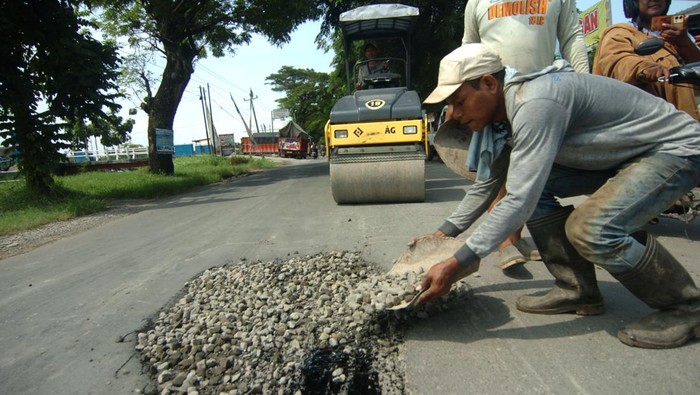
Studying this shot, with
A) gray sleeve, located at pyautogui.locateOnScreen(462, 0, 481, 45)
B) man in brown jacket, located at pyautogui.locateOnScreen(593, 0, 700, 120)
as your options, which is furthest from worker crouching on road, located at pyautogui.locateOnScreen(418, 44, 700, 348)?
man in brown jacket, located at pyautogui.locateOnScreen(593, 0, 700, 120)

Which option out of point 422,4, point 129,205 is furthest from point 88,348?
point 422,4

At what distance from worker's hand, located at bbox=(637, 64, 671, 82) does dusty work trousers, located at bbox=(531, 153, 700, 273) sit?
4.92 ft

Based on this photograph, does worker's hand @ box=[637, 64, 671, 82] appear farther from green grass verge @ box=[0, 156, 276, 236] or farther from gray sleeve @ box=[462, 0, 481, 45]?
green grass verge @ box=[0, 156, 276, 236]

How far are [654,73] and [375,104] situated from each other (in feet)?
12.1

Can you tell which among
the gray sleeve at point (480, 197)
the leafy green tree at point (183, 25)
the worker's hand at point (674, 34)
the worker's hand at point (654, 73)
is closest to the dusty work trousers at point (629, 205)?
the gray sleeve at point (480, 197)

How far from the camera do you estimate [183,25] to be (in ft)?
45.6

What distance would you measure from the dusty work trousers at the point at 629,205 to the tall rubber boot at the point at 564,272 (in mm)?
319

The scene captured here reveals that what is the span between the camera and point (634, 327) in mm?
2045

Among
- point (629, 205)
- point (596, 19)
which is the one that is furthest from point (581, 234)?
point (596, 19)

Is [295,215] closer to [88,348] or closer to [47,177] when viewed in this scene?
[88,348]

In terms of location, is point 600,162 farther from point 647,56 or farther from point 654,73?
point 647,56

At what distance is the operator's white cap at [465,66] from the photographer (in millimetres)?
1967

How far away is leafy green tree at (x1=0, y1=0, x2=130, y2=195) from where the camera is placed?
7.88 meters

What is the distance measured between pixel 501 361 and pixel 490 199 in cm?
90
